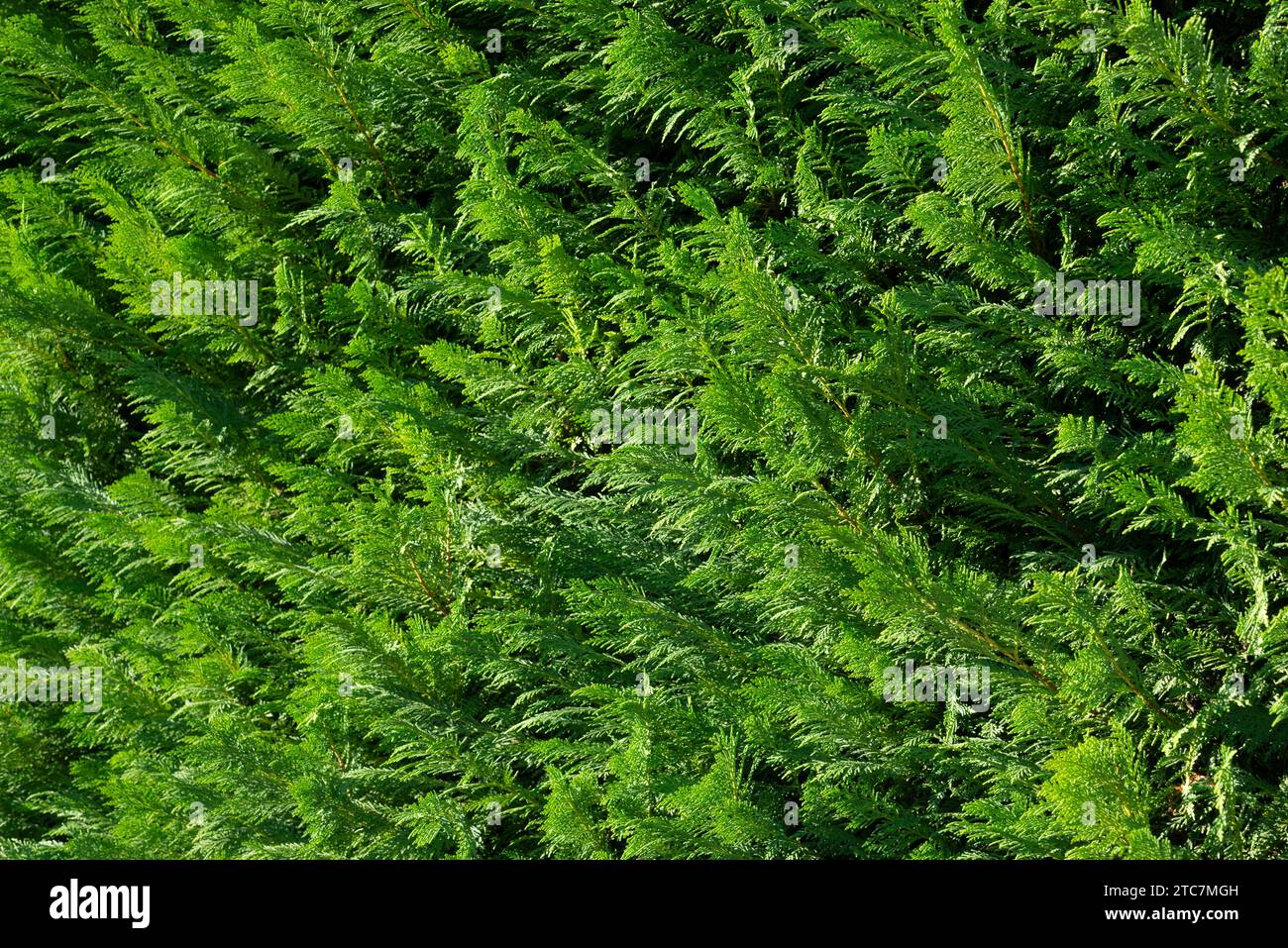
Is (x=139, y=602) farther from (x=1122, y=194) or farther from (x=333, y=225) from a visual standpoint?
(x=1122, y=194)

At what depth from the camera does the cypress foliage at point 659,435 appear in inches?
118

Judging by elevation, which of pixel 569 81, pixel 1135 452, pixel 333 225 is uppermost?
pixel 569 81

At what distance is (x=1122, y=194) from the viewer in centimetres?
326

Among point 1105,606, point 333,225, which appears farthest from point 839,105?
point 333,225

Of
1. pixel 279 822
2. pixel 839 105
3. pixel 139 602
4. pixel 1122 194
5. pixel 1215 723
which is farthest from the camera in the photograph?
pixel 139 602

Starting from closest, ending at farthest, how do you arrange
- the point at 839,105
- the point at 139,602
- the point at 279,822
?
the point at 839,105 → the point at 279,822 → the point at 139,602

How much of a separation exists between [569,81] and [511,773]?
8.52 ft

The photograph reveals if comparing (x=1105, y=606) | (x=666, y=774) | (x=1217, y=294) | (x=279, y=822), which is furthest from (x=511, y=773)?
(x=1217, y=294)

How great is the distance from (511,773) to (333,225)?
237cm

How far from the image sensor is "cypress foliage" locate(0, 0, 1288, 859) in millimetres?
2988

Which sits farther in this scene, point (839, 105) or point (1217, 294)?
point (839, 105)

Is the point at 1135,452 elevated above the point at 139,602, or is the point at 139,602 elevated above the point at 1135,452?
the point at 1135,452

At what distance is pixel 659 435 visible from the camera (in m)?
3.84
